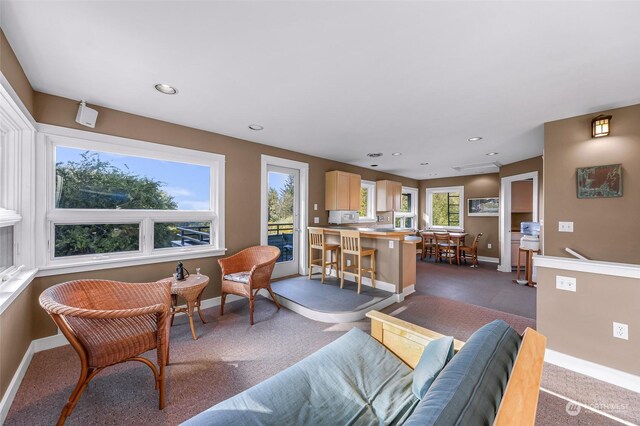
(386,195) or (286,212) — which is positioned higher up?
(386,195)

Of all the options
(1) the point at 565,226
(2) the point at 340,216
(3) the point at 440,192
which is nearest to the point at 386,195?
(2) the point at 340,216

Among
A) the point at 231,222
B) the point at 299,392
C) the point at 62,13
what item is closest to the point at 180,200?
the point at 231,222

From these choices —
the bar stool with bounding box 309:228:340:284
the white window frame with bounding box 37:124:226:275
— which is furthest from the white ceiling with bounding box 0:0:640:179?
the bar stool with bounding box 309:228:340:284

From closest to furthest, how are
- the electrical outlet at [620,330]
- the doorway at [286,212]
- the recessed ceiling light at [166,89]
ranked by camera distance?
the electrical outlet at [620,330] → the recessed ceiling light at [166,89] → the doorway at [286,212]

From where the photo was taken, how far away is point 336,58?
73.9 inches

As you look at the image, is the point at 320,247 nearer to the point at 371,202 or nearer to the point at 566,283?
the point at 371,202

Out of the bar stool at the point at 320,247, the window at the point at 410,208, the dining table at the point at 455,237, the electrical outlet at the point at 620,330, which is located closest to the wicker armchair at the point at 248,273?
the bar stool at the point at 320,247

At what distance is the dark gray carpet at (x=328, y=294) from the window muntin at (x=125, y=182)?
1780 millimetres

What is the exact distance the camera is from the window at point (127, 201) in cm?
264

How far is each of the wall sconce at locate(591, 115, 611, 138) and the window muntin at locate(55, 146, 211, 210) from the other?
4.64 m

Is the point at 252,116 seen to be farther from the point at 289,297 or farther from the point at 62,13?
the point at 289,297

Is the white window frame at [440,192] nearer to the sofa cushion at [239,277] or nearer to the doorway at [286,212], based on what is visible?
the doorway at [286,212]

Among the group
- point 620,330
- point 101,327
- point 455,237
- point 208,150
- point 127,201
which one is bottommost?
point 620,330

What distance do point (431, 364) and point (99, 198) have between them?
3.53m
